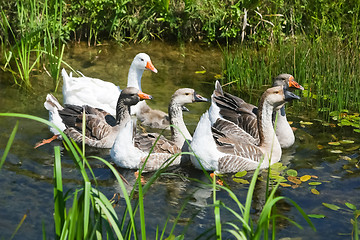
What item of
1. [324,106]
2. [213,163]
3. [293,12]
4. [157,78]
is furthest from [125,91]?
[293,12]

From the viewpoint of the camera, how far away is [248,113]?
335 inches

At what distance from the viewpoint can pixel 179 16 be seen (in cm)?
1202

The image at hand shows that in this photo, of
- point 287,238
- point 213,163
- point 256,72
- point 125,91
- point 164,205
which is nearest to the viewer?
point 287,238

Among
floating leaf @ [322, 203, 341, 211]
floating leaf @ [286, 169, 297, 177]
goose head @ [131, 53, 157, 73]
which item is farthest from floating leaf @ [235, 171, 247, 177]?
goose head @ [131, 53, 157, 73]

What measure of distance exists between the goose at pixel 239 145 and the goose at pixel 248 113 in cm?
40

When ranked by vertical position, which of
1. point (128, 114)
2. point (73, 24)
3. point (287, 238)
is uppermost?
point (73, 24)

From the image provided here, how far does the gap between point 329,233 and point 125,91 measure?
362 cm

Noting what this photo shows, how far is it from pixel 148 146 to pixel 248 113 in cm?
188

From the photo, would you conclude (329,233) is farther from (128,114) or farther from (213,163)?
(128,114)

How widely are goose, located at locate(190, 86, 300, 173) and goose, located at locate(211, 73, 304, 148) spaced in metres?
0.40

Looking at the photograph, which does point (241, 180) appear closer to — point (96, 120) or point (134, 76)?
point (96, 120)

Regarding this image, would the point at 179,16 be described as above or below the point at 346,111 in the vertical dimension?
above

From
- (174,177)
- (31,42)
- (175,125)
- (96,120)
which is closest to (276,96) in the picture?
(175,125)

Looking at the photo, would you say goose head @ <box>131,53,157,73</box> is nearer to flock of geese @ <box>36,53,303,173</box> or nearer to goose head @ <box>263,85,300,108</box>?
flock of geese @ <box>36,53,303,173</box>
